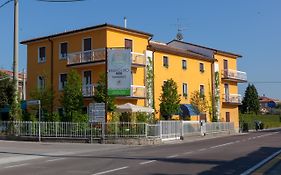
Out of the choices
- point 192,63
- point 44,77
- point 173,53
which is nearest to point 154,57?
point 173,53

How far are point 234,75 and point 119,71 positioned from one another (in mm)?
30764

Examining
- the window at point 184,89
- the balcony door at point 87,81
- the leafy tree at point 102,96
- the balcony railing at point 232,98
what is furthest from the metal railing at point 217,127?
the balcony door at point 87,81

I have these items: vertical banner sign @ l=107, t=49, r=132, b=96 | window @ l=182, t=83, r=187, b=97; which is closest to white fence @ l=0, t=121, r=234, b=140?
vertical banner sign @ l=107, t=49, r=132, b=96

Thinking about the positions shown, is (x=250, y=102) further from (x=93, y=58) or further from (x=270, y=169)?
(x=270, y=169)

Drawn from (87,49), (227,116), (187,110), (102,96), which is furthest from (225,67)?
(102,96)

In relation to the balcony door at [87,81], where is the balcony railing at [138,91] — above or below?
below

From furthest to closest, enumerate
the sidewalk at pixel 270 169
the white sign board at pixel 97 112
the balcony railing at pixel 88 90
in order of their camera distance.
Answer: the balcony railing at pixel 88 90 → the white sign board at pixel 97 112 → the sidewalk at pixel 270 169

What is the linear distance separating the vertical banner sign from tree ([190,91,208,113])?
20.4 meters

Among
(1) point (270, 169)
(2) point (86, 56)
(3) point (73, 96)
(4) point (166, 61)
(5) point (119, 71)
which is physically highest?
(4) point (166, 61)

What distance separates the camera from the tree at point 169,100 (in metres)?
45.0

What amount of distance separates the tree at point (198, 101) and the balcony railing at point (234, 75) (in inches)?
261

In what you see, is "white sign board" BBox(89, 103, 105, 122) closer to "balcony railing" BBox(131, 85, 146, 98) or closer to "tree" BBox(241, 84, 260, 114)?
"balcony railing" BBox(131, 85, 146, 98)

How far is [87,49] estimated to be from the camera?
42719mm

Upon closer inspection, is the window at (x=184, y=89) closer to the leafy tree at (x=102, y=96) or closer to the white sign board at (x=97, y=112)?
the leafy tree at (x=102, y=96)
